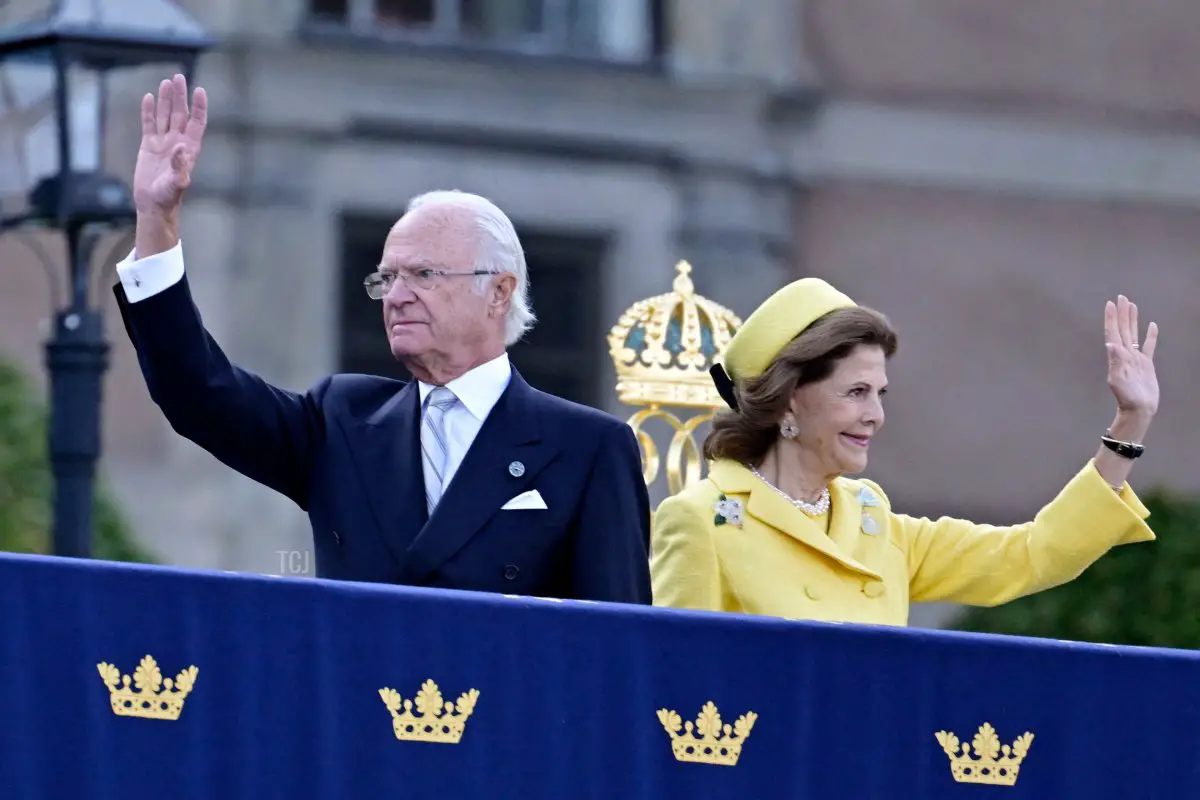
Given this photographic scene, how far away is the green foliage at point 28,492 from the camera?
26.7 ft

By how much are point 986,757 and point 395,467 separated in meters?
1.01

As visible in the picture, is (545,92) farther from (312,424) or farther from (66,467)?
(312,424)

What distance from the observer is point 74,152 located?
6430 millimetres

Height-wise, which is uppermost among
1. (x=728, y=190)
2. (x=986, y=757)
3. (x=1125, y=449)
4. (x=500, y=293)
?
(x=728, y=190)

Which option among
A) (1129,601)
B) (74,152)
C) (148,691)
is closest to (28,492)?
(74,152)

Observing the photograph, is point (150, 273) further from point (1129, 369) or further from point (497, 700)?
point (1129, 369)

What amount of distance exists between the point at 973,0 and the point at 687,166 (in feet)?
6.33

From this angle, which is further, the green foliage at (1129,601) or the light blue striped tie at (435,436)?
the green foliage at (1129,601)

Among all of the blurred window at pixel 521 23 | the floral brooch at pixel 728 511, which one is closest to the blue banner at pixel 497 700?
the floral brooch at pixel 728 511

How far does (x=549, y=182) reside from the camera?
1325 centimetres

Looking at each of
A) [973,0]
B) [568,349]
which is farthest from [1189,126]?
[568,349]

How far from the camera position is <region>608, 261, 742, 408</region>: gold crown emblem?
5328 mm

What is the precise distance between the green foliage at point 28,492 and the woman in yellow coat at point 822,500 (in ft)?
12.4

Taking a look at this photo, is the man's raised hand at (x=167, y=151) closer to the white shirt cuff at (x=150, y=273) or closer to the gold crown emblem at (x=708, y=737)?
the white shirt cuff at (x=150, y=273)
